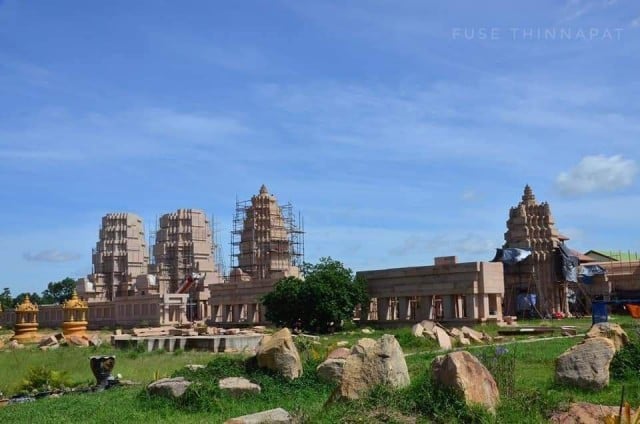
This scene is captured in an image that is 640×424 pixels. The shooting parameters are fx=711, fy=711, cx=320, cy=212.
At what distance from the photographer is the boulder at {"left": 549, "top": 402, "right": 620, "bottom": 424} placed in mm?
9633

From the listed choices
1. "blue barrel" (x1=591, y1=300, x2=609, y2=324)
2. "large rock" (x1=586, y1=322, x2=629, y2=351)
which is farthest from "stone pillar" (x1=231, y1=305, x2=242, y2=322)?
"large rock" (x1=586, y1=322, x2=629, y2=351)

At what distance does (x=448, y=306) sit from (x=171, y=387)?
113ft

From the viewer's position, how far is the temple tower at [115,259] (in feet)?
312

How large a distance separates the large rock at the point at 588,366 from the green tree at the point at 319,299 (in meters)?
31.6

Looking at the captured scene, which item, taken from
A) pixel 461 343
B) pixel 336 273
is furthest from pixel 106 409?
pixel 336 273

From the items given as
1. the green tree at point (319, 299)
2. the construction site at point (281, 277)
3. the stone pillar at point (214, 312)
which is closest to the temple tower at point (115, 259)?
the construction site at point (281, 277)

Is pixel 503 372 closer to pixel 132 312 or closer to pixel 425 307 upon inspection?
pixel 425 307

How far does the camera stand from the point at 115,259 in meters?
96.8

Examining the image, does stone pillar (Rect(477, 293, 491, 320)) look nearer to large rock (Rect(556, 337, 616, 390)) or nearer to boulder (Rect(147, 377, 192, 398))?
large rock (Rect(556, 337, 616, 390))

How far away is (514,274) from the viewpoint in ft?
193

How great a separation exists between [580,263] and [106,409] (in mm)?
59323

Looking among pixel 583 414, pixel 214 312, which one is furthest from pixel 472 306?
pixel 583 414

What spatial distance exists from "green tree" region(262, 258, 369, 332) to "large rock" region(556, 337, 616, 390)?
104 feet

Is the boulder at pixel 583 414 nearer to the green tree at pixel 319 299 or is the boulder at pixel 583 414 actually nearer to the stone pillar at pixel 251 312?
the green tree at pixel 319 299
